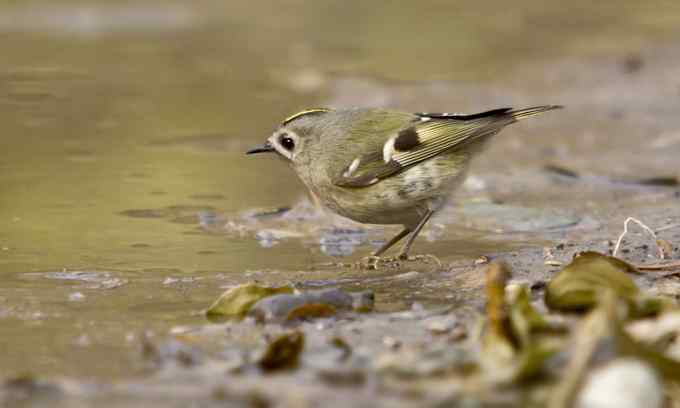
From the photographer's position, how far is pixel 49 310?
4742mm

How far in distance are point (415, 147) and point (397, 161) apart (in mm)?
109

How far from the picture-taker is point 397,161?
19.7ft

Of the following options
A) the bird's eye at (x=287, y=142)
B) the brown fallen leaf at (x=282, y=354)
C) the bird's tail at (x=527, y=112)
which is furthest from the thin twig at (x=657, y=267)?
the bird's eye at (x=287, y=142)

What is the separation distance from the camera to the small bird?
5973mm

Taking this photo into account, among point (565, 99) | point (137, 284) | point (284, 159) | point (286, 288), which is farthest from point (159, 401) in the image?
point (565, 99)

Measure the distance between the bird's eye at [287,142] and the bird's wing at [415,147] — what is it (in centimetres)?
44

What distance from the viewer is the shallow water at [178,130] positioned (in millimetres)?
5020

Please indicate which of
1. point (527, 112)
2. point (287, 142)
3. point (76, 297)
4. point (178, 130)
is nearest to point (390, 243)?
point (287, 142)

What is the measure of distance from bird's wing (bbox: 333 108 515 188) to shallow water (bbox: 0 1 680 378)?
0.48 m

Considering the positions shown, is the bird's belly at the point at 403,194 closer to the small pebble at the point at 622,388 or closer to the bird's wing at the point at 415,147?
the bird's wing at the point at 415,147

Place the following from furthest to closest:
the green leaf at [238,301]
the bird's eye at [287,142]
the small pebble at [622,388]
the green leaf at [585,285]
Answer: the bird's eye at [287,142] → the green leaf at [238,301] → the green leaf at [585,285] → the small pebble at [622,388]

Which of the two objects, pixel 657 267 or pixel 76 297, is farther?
pixel 76 297

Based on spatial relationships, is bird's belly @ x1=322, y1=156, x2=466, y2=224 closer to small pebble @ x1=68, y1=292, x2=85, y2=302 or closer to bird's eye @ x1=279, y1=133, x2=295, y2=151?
bird's eye @ x1=279, y1=133, x2=295, y2=151

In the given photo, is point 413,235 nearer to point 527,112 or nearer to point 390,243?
point 390,243
